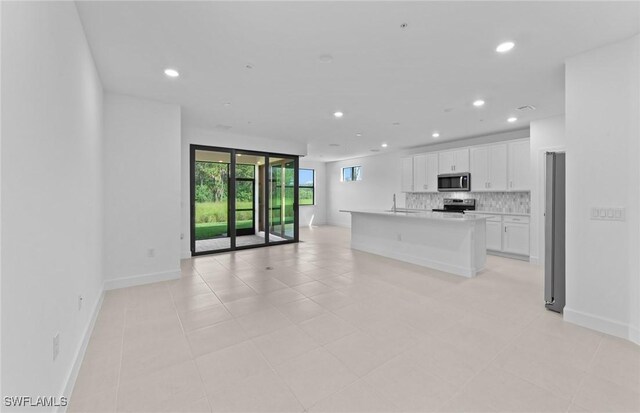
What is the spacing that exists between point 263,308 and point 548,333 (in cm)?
291

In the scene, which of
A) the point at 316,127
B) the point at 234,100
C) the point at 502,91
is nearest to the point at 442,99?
the point at 502,91

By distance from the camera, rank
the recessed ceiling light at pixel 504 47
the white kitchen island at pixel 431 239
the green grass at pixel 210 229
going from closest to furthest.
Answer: the recessed ceiling light at pixel 504 47 → the white kitchen island at pixel 431 239 → the green grass at pixel 210 229

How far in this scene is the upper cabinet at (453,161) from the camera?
22.0 ft

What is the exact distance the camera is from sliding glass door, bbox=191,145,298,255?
20.1 feet

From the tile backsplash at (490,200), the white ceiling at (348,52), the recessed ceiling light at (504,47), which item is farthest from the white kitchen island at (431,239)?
the recessed ceiling light at (504,47)

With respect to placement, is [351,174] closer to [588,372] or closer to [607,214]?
[607,214]

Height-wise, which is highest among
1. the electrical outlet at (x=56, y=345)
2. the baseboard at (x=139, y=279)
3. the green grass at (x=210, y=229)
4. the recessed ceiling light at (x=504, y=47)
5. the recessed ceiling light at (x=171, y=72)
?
the recessed ceiling light at (x=171, y=72)

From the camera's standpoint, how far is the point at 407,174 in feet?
26.7

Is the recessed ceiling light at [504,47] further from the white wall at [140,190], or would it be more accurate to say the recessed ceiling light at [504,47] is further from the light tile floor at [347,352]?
the white wall at [140,190]

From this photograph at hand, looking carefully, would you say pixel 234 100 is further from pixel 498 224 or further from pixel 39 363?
pixel 498 224

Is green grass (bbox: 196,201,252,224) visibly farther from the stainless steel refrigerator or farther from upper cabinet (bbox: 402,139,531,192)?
the stainless steel refrigerator

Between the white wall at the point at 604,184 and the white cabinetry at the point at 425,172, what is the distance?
449cm

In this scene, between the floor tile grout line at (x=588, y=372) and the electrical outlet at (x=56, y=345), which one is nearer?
the electrical outlet at (x=56, y=345)

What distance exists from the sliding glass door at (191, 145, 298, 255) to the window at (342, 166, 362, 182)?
3.83m
